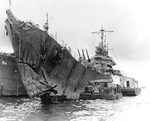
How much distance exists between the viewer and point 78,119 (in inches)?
542

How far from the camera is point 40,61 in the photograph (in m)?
18.9

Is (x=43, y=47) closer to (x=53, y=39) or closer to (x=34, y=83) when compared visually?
(x=53, y=39)

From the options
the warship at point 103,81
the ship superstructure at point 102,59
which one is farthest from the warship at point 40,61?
the ship superstructure at point 102,59

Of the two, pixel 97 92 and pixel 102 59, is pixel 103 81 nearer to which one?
pixel 97 92

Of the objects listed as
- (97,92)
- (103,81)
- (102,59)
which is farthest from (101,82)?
(102,59)

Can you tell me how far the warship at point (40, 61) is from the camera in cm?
1803

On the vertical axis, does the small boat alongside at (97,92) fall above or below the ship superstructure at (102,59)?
below

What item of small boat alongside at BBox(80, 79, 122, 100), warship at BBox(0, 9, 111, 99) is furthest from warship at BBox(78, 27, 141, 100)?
warship at BBox(0, 9, 111, 99)

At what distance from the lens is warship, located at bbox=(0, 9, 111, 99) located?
18.0m

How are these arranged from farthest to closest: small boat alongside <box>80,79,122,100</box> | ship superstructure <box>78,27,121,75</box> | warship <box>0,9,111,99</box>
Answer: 1. ship superstructure <box>78,27,121,75</box>
2. small boat alongside <box>80,79,122,100</box>
3. warship <box>0,9,111,99</box>

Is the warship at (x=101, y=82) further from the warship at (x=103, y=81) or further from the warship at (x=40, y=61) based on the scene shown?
the warship at (x=40, y=61)

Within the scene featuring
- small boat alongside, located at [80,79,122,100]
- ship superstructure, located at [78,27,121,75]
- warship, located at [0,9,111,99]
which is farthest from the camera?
ship superstructure, located at [78,27,121,75]

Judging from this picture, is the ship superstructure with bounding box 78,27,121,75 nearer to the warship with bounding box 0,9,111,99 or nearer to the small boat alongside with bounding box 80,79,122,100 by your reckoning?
the small boat alongside with bounding box 80,79,122,100

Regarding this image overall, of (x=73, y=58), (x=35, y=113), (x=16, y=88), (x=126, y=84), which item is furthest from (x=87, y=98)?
(x=126, y=84)
